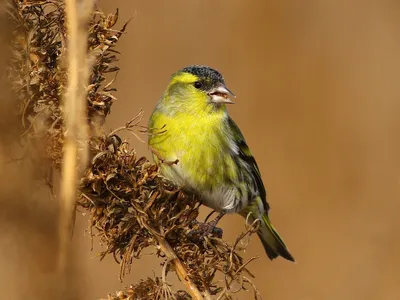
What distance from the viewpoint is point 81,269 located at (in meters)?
1.27

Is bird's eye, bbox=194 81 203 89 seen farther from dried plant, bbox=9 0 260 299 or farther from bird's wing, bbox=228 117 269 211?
dried plant, bbox=9 0 260 299

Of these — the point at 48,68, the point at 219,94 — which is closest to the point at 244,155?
the point at 219,94

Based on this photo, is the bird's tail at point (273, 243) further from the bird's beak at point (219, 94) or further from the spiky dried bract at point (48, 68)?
the spiky dried bract at point (48, 68)

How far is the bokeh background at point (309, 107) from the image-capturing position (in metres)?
6.39

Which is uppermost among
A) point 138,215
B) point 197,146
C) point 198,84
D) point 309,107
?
point 198,84

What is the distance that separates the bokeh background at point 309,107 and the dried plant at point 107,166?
388 cm

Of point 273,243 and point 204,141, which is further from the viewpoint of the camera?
point 273,243

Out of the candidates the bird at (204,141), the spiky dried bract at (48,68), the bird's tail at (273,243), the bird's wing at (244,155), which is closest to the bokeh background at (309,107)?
the bird's tail at (273,243)

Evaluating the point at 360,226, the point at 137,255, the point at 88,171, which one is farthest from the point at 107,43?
the point at 360,226

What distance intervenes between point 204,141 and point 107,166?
169cm

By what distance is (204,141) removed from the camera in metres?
3.63

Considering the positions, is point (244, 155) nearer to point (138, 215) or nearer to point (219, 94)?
point (219, 94)

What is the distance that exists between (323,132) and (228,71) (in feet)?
3.91

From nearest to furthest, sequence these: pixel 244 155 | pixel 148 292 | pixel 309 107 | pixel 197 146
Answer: pixel 148 292
pixel 197 146
pixel 244 155
pixel 309 107
